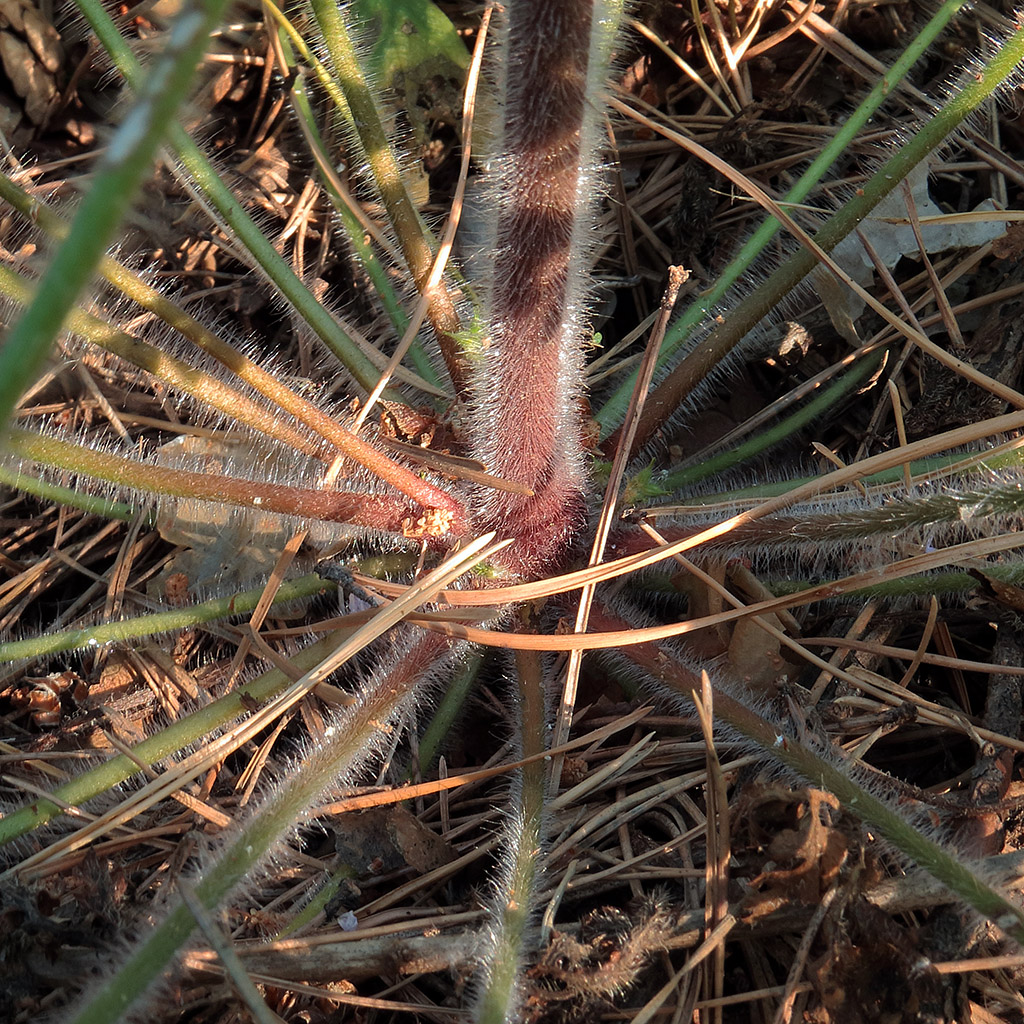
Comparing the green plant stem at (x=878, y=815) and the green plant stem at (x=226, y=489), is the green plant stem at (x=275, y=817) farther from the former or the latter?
the green plant stem at (x=878, y=815)

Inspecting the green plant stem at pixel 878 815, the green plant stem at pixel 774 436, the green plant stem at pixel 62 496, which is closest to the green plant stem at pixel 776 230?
the green plant stem at pixel 774 436

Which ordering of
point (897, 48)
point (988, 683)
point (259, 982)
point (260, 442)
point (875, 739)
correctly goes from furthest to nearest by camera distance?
1. point (897, 48)
2. point (260, 442)
3. point (988, 683)
4. point (875, 739)
5. point (259, 982)

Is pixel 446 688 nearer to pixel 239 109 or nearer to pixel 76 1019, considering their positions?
pixel 76 1019

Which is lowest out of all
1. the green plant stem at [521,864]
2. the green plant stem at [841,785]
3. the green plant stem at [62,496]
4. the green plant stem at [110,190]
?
the green plant stem at [521,864]

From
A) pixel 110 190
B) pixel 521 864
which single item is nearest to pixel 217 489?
pixel 521 864

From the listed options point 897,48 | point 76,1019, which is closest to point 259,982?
point 76,1019

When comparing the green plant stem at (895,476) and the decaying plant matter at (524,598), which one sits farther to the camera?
the green plant stem at (895,476)

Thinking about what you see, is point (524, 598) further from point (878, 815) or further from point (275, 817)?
point (878, 815)
